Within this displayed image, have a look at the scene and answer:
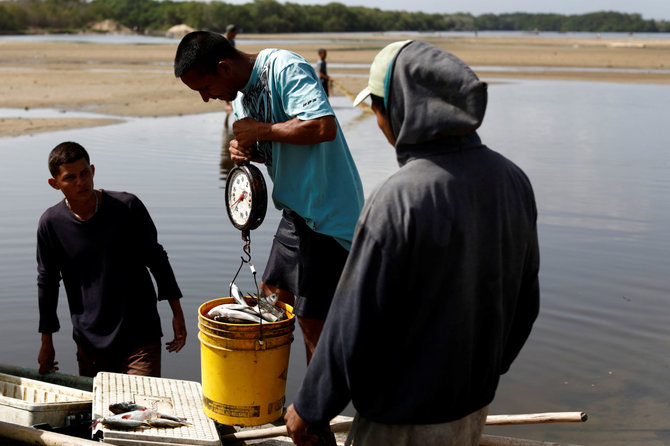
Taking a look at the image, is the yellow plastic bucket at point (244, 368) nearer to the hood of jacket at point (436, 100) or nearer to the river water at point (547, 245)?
the hood of jacket at point (436, 100)

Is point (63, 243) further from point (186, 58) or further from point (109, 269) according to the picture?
point (186, 58)

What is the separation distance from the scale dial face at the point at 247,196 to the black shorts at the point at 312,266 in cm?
19

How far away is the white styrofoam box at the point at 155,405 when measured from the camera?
3.91 metres

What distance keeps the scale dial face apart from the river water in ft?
6.58

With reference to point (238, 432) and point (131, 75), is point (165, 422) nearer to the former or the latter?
point (238, 432)

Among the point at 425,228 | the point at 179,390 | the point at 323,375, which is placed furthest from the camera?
the point at 179,390

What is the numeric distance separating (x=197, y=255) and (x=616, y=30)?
646 feet

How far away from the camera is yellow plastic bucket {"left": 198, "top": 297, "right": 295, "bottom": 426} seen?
12.4ft

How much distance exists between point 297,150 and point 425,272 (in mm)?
1622

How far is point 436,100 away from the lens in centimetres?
247

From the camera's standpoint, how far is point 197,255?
8781 millimetres

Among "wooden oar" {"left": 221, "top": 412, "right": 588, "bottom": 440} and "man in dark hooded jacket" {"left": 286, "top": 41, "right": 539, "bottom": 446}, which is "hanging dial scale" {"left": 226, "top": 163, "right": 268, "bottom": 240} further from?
"man in dark hooded jacket" {"left": 286, "top": 41, "right": 539, "bottom": 446}

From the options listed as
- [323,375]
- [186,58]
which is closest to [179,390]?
[186,58]

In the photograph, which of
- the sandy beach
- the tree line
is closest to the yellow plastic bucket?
the sandy beach
